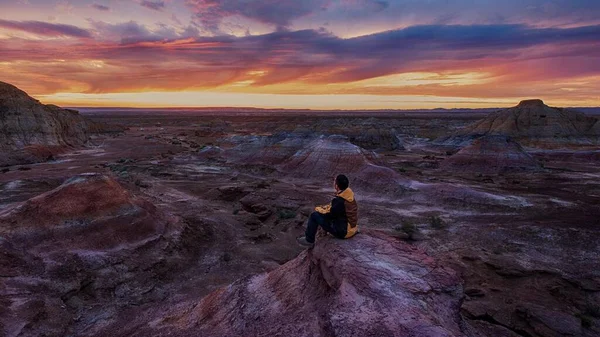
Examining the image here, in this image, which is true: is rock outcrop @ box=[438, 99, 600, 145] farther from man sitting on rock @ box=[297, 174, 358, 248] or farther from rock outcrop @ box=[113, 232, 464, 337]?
rock outcrop @ box=[113, 232, 464, 337]

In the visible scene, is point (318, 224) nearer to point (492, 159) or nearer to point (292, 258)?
point (292, 258)

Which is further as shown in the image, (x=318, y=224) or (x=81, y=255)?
(x=81, y=255)

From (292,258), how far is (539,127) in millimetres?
54864

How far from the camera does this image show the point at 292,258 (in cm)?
1526

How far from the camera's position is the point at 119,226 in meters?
14.1

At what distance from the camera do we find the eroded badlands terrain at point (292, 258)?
6855mm

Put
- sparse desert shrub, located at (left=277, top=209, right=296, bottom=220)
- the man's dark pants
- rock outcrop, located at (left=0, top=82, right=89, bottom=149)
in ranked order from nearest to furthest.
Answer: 1. the man's dark pants
2. sparse desert shrub, located at (left=277, top=209, right=296, bottom=220)
3. rock outcrop, located at (left=0, top=82, right=89, bottom=149)

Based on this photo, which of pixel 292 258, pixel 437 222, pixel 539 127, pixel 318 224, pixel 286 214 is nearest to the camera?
pixel 318 224

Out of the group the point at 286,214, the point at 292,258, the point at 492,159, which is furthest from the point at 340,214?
the point at 492,159

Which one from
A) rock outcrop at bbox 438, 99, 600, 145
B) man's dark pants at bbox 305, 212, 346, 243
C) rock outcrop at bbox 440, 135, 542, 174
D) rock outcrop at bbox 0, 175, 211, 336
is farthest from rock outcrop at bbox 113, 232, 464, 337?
rock outcrop at bbox 438, 99, 600, 145

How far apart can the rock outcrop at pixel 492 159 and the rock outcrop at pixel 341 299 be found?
31.7 meters

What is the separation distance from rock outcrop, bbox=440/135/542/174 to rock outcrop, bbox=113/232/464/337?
3171 centimetres

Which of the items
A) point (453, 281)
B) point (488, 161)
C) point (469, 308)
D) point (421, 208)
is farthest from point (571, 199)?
point (453, 281)

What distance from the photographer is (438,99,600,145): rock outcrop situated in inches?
2179
